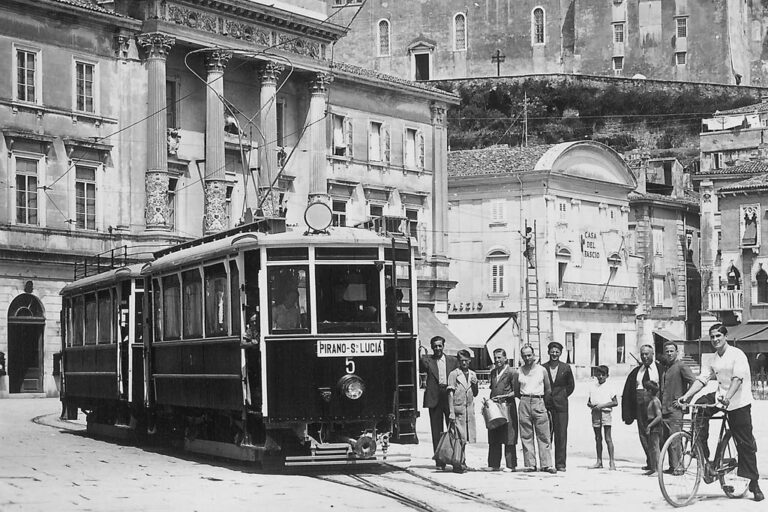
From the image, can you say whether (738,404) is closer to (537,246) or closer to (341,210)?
(341,210)

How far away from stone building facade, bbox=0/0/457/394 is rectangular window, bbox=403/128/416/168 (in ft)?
2.19

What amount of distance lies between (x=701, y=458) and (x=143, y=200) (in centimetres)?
3141

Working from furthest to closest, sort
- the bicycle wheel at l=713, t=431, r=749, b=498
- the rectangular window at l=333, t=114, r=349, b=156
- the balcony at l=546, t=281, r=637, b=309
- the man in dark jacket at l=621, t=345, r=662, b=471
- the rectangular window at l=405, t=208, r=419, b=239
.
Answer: the balcony at l=546, t=281, r=637, b=309 → the rectangular window at l=405, t=208, r=419, b=239 → the rectangular window at l=333, t=114, r=349, b=156 → the man in dark jacket at l=621, t=345, r=662, b=471 → the bicycle wheel at l=713, t=431, r=749, b=498

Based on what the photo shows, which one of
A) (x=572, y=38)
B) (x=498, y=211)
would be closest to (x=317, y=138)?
(x=498, y=211)

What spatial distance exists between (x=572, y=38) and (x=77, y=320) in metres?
82.4

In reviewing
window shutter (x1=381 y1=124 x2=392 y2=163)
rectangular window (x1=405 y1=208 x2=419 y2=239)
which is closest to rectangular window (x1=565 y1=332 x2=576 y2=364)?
rectangular window (x1=405 y1=208 x2=419 y2=239)

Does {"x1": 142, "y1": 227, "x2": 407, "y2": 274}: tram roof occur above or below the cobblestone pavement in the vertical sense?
above

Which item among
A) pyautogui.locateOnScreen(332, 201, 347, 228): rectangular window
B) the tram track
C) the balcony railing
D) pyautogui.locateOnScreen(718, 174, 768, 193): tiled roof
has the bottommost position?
the tram track

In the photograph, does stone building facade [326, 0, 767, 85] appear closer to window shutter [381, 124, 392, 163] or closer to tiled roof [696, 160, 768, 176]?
tiled roof [696, 160, 768, 176]

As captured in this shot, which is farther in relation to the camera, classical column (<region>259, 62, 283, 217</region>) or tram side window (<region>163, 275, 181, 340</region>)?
classical column (<region>259, 62, 283, 217</region>)

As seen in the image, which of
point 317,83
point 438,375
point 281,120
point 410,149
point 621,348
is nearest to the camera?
point 438,375

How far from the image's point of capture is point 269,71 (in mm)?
48156

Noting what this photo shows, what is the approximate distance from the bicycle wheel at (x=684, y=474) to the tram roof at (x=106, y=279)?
10.6 m

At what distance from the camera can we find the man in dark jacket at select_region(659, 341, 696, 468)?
1781 centimetres
